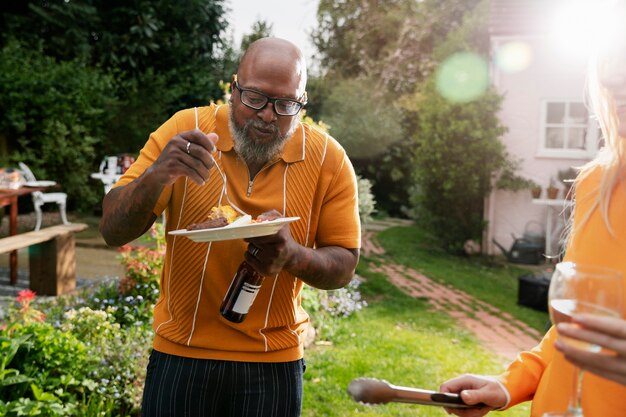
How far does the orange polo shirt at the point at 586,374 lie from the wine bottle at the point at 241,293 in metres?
0.78

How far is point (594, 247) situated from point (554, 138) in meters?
11.5

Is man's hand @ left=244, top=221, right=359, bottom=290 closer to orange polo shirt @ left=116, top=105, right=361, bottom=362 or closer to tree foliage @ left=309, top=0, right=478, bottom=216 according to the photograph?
orange polo shirt @ left=116, top=105, right=361, bottom=362

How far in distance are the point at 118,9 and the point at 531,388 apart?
16066 mm

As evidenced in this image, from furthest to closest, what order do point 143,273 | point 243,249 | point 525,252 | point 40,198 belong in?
point 525,252, point 40,198, point 143,273, point 243,249

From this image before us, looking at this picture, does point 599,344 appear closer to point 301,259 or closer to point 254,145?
point 301,259

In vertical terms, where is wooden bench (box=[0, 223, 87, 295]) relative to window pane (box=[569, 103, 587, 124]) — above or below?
below

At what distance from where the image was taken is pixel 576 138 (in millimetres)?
12148

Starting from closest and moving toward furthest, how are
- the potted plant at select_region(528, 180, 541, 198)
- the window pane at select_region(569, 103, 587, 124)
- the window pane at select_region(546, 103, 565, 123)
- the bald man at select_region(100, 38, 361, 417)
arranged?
1. the bald man at select_region(100, 38, 361, 417)
2. the potted plant at select_region(528, 180, 541, 198)
3. the window pane at select_region(569, 103, 587, 124)
4. the window pane at select_region(546, 103, 565, 123)

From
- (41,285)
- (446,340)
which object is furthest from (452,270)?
(41,285)

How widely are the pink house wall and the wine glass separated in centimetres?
1136

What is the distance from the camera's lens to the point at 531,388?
5.71 ft

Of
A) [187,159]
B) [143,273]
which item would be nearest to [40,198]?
[143,273]

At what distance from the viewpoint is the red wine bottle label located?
200cm

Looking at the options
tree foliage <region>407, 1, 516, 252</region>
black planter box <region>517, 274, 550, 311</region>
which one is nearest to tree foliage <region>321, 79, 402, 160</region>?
tree foliage <region>407, 1, 516, 252</region>
